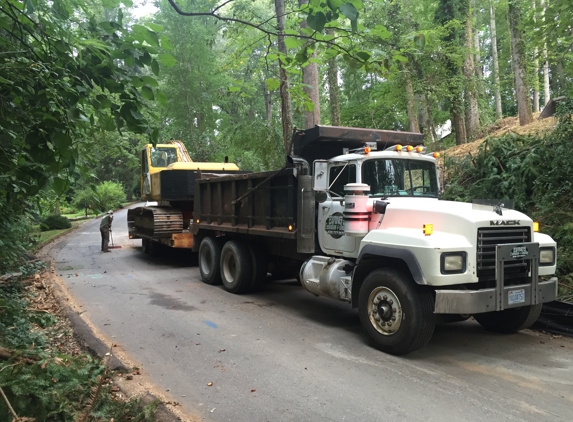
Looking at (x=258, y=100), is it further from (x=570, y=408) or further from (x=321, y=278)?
(x=570, y=408)

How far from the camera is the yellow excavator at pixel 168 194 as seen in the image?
39.4 ft

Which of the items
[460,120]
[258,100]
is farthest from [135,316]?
[258,100]

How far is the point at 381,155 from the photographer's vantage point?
642 cm

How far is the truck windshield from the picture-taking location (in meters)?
6.32

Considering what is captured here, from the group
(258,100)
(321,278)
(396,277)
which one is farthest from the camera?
(258,100)

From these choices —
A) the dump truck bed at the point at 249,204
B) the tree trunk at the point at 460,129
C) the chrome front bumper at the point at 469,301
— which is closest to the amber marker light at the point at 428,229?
the chrome front bumper at the point at 469,301

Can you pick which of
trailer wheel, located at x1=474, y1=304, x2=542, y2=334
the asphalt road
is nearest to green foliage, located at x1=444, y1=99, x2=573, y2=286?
trailer wheel, located at x1=474, y1=304, x2=542, y2=334

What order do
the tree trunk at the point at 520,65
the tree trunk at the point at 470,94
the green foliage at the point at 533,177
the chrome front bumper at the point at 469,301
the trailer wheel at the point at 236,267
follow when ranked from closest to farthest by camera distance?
the chrome front bumper at the point at 469,301, the green foliage at the point at 533,177, the trailer wheel at the point at 236,267, the tree trunk at the point at 520,65, the tree trunk at the point at 470,94

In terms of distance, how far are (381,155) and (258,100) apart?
33585 millimetres

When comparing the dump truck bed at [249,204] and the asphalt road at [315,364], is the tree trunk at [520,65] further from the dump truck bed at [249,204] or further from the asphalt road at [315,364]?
the asphalt road at [315,364]

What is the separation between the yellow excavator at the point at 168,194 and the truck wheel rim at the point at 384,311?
6.60 meters

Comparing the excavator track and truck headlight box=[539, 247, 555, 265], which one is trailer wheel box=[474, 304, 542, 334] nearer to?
truck headlight box=[539, 247, 555, 265]

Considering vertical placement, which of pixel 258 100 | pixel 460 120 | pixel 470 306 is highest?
pixel 258 100

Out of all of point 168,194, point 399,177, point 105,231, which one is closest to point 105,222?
point 105,231
